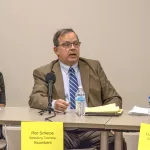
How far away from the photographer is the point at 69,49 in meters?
2.81

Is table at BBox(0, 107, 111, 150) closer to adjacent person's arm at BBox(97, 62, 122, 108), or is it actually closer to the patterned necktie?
the patterned necktie

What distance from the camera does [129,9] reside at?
382cm

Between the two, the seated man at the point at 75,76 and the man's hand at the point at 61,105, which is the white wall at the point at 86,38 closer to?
the seated man at the point at 75,76

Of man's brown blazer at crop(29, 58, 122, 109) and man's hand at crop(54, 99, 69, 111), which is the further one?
man's brown blazer at crop(29, 58, 122, 109)

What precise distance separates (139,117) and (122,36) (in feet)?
6.15

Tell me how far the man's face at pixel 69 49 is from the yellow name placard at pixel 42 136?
1.02 meters

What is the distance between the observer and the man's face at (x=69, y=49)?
2809mm

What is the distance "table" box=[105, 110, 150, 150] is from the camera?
1.84 metres

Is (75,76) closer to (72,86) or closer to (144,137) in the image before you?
(72,86)

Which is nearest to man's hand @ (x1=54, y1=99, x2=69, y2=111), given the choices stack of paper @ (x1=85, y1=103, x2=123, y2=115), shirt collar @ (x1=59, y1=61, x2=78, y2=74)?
stack of paper @ (x1=85, y1=103, x2=123, y2=115)

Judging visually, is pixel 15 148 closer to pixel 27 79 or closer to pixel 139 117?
pixel 139 117

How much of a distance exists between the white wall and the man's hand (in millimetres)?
1736

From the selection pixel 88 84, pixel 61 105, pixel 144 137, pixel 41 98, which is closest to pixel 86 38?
pixel 88 84

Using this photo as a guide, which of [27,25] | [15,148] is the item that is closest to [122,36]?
[27,25]
